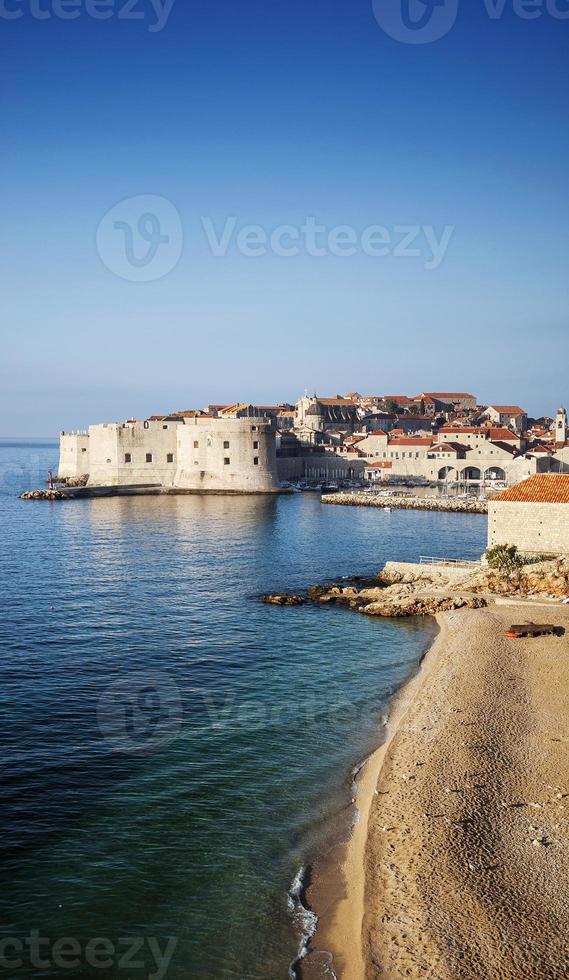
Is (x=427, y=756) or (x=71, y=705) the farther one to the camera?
(x=71, y=705)

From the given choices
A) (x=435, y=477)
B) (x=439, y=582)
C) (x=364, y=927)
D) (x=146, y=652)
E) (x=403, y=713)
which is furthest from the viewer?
(x=435, y=477)

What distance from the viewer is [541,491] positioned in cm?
2109

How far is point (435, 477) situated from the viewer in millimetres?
63875

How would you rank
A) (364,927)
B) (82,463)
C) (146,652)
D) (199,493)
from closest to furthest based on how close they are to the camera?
(364,927)
(146,652)
(199,493)
(82,463)

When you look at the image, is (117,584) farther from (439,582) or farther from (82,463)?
(82,463)

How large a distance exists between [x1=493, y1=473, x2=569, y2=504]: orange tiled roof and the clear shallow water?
183 inches

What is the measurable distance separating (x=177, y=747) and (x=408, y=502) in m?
38.4

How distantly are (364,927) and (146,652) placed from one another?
31.3 feet

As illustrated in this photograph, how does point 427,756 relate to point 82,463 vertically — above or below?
below

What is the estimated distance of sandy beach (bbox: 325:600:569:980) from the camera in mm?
6707

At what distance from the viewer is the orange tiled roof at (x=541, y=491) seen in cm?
2073

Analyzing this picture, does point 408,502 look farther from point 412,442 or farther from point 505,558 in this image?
point 505,558

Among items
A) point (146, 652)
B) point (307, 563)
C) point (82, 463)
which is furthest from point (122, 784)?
point (82, 463)

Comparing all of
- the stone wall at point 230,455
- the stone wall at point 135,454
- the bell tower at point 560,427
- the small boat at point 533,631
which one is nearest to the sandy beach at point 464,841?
the small boat at point 533,631
